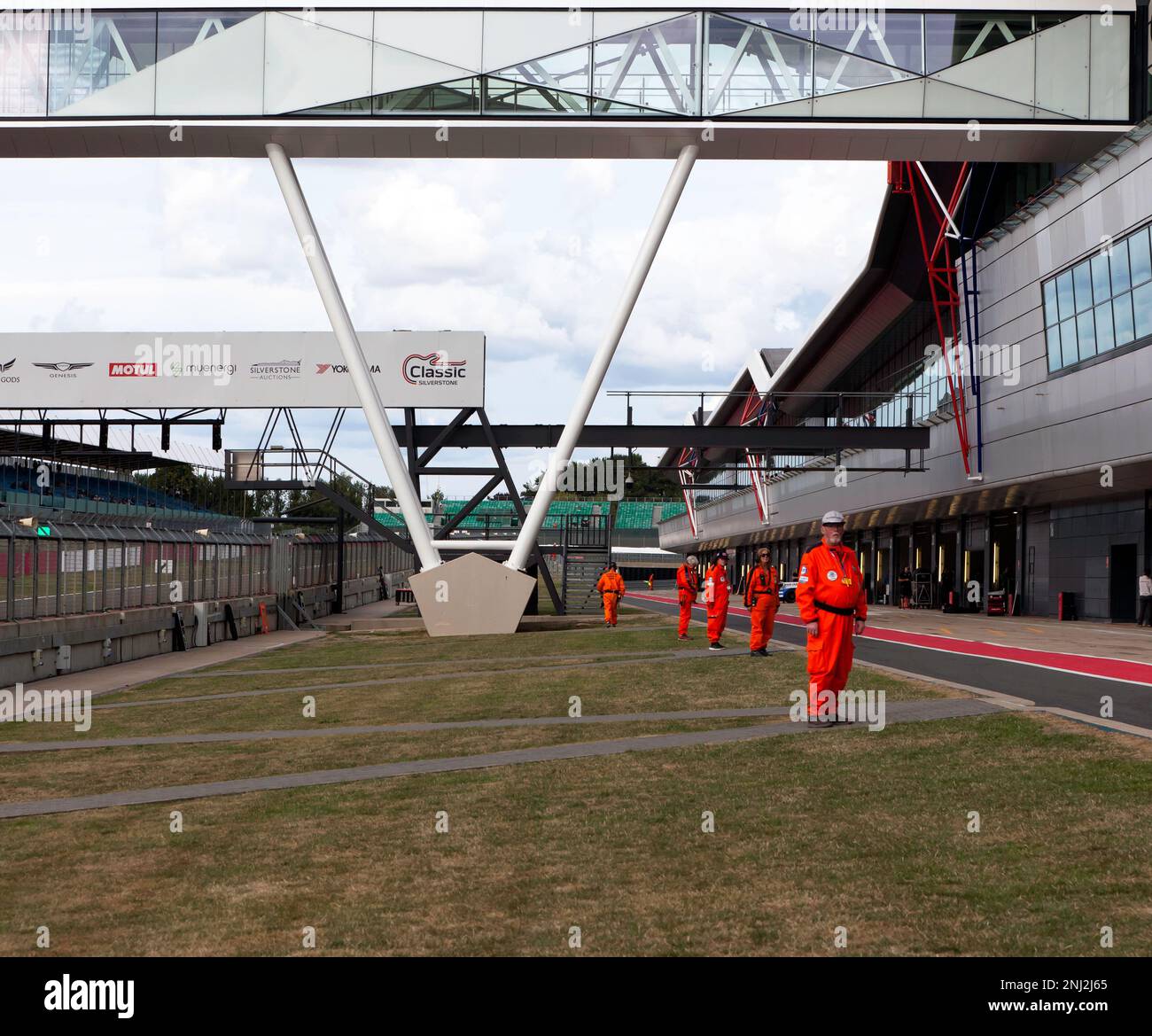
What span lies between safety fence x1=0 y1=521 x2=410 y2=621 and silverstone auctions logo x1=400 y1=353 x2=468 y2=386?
21.8 feet

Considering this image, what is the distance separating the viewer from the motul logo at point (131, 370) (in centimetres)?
4225

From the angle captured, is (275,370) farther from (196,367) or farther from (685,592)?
(685,592)

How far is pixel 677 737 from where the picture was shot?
11641mm

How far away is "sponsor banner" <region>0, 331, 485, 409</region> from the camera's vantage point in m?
39.7

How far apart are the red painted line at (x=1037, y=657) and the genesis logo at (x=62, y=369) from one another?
92.0 ft

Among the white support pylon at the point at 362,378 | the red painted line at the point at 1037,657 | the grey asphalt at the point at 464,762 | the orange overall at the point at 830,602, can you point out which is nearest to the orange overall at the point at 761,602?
the red painted line at the point at 1037,657

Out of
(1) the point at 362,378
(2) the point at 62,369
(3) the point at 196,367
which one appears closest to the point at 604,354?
(1) the point at 362,378

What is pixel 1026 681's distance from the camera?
53.1 feet

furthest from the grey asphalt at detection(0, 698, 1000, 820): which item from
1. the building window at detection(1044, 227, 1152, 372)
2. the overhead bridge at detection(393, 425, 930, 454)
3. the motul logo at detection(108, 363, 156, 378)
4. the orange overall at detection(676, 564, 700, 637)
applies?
the motul logo at detection(108, 363, 156, 378)

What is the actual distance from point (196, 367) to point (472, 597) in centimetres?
1710

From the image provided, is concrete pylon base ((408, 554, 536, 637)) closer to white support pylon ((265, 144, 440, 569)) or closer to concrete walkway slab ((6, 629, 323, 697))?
white support pylon ((265, 144, 440, 569))

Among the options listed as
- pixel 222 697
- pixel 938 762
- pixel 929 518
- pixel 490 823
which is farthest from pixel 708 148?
pixel 929 518

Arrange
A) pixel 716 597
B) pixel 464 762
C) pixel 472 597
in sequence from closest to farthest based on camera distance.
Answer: pixel 464 762
pixel 716 597
pixel 472 597

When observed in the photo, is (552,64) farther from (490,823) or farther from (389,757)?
(490,823)
